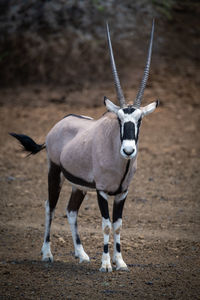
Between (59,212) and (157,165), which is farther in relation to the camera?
(157,165)

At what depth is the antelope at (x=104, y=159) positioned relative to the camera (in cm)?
568

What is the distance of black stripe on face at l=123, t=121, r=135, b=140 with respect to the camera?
17.9 ft

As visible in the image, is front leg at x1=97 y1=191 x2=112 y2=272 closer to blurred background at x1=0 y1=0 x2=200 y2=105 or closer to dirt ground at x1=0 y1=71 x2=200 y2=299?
dirt ground at x1=0 y1=71 x2=200 y2=299

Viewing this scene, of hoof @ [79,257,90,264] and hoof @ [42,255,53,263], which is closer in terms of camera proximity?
hoof @ [79,257,90,264]

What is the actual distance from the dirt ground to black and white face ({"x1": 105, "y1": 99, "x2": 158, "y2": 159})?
1458mm

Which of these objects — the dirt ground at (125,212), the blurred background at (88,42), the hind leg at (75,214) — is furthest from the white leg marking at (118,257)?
the blurred background at (88,42)

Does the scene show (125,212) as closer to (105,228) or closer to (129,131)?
(105,228)

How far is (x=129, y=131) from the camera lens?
5488 mm

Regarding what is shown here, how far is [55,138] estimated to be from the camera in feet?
22.1

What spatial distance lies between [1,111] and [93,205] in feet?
24.2

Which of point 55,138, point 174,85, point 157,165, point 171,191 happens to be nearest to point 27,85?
point 174,85

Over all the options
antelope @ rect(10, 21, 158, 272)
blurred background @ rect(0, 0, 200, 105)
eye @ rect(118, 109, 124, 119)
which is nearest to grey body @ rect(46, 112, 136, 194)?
antelope @ rect(10, 21, 158, 272)

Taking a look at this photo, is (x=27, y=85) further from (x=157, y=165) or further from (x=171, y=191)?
(x=171, y=191)

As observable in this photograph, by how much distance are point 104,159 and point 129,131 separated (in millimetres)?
580
